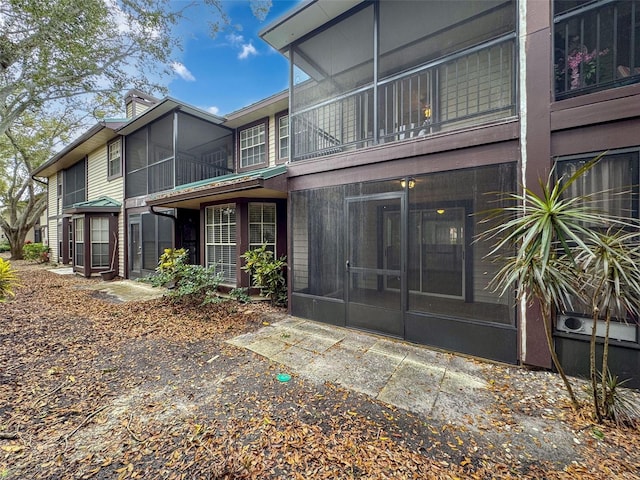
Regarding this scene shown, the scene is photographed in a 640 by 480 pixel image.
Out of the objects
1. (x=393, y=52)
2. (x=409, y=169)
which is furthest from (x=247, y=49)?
(x=409, y=169)

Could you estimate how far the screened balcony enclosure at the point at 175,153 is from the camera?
27.5 feet

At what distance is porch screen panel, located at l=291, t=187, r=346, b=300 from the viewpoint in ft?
16.1

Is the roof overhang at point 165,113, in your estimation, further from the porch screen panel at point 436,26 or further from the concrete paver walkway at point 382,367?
the concrete paver walkway at point 382,367

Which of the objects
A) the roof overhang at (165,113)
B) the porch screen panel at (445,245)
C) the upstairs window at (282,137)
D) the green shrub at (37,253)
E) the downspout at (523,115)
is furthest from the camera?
the green shrub at (37,253)

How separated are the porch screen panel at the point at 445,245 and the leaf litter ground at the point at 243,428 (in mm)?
1109

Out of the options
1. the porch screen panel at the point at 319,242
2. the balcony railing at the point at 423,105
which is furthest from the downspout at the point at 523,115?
the porch screen panel at the point at 319,242

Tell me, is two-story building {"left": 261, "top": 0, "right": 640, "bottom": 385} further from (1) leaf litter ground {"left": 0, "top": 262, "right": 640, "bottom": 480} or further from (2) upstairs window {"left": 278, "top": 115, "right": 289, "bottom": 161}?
(2) upstairs window {"left": 278, "top": 115, "right": 289, "bottom": 161}

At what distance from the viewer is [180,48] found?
931 centimetres

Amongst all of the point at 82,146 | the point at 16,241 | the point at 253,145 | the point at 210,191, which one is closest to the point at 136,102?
the point at 82,146

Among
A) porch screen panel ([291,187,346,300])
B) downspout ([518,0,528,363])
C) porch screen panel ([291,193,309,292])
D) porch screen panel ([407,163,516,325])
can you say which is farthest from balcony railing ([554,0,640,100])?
porch screen panel ([291,193,309,292])

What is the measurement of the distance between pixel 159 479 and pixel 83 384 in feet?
6.56

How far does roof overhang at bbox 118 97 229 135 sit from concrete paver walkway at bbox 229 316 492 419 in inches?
276

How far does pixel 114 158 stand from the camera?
10.8m

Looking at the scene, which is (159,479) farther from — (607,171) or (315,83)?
(315,83)
